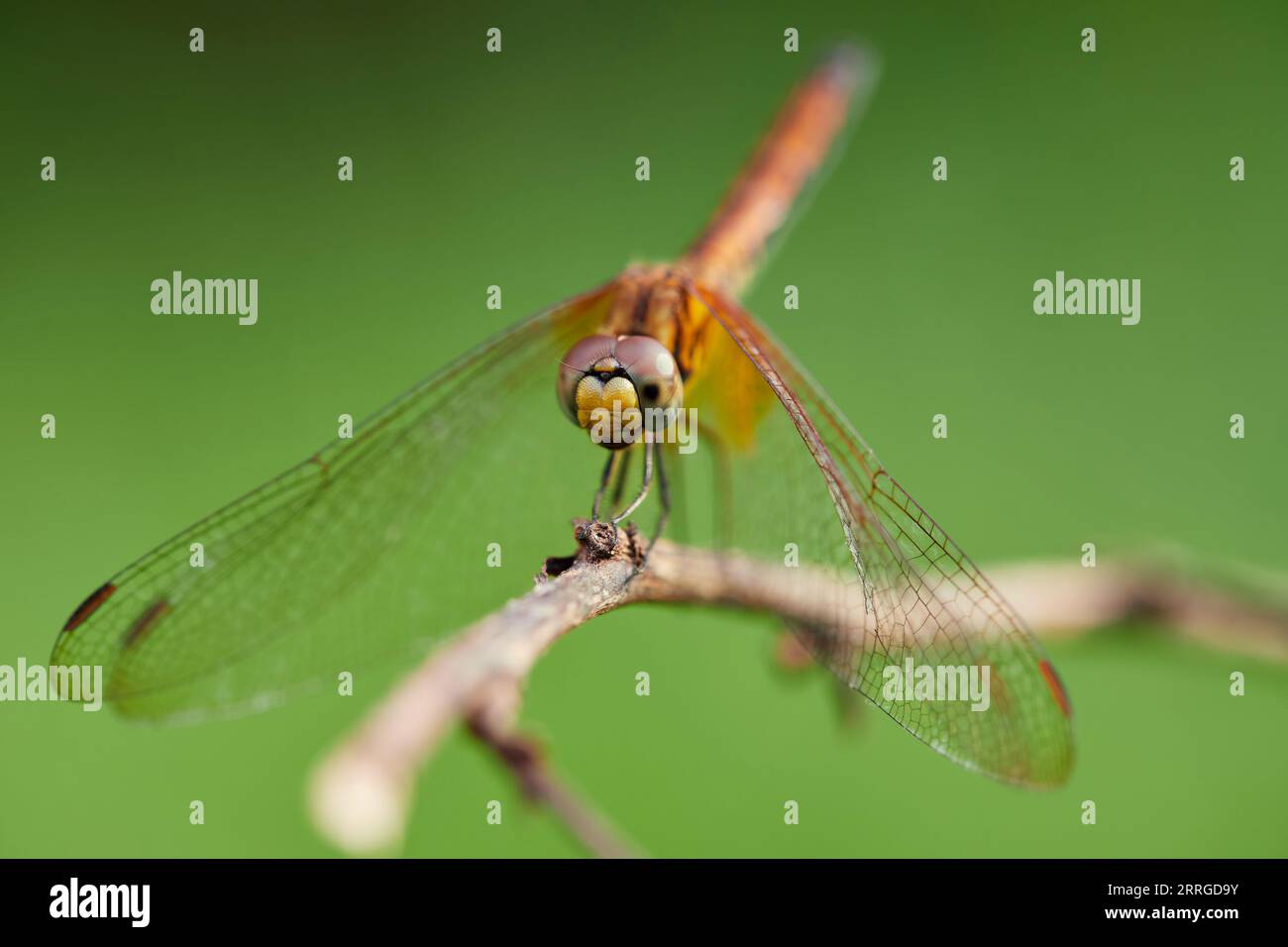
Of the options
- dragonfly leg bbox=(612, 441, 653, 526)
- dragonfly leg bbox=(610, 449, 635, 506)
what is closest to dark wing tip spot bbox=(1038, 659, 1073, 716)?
dragonfly leg bbox=(612, 441, 653, 526)

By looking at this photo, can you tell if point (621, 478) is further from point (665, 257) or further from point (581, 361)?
point (665, 257)

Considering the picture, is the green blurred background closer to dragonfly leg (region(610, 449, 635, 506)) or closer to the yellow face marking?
dragonfly leg (region(610, 449, 635, 506))

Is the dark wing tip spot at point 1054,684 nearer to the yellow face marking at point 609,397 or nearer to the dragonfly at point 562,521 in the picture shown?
the dragonfly at point 562,521

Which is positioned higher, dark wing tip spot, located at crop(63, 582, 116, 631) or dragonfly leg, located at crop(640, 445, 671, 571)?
dragonfly leg, located at crop(640, 445, 671, 571)

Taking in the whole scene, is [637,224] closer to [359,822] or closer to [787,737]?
[787,737]

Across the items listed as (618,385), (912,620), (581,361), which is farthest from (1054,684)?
(581,361)

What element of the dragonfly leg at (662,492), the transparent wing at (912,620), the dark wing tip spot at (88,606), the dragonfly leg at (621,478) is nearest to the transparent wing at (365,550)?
the dark wing tip spot at (88,606)

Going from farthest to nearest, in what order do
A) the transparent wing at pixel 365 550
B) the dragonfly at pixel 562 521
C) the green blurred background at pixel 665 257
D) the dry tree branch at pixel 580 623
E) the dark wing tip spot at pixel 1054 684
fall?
1. the green blurred background at pixel 665 257
2. the transparent wing at pixel 365 550
3. the dragonfly at pixel 562 521
4. the dark wing tip spot at pixel 1054 684
5. the dry tree branch at pixel 580 623
